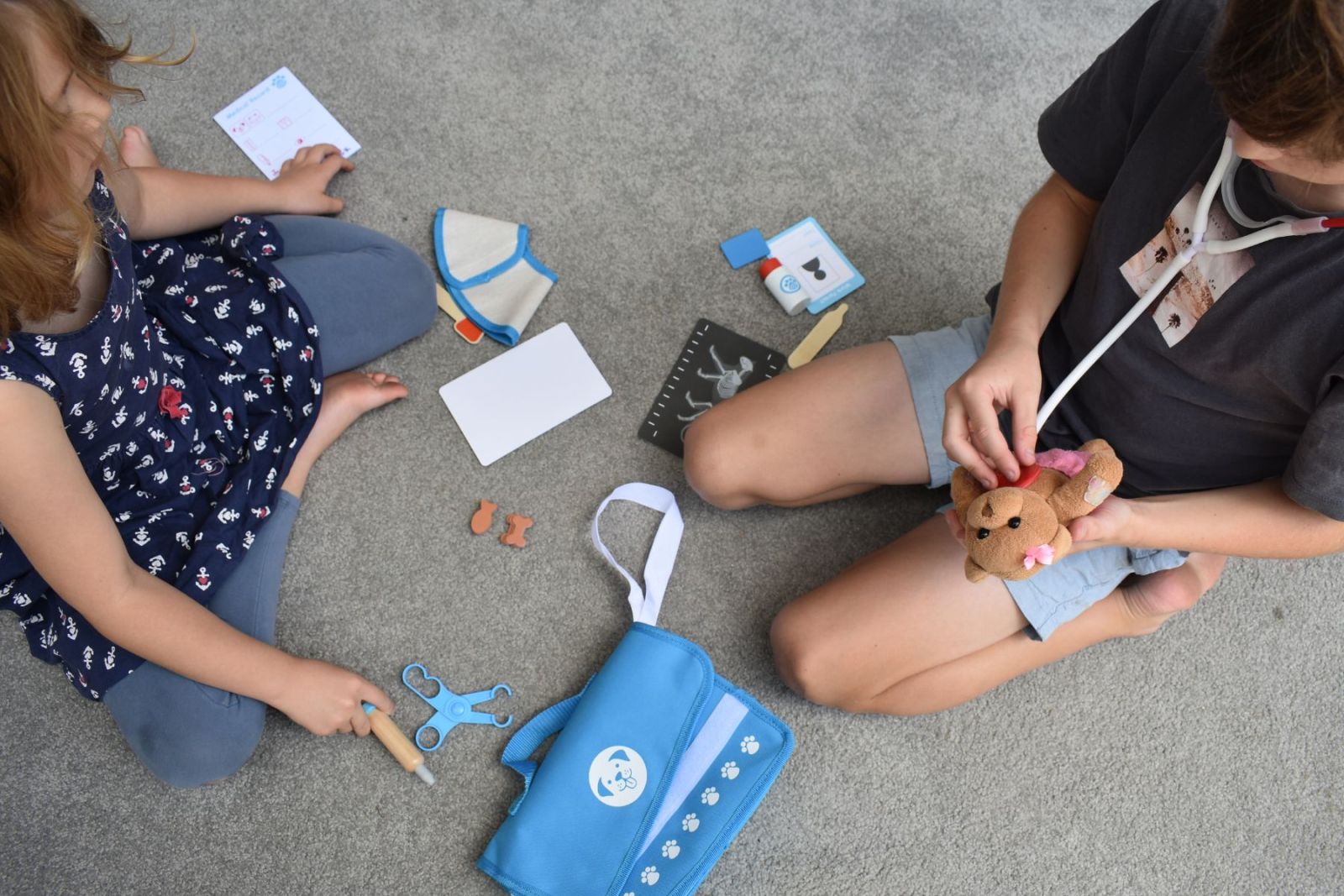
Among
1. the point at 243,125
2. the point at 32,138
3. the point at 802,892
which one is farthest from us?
the point at 243,125

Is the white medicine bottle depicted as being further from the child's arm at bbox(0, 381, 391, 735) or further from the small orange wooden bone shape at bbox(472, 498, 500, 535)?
the child's arm at bbox(0, 381, 391, 735)

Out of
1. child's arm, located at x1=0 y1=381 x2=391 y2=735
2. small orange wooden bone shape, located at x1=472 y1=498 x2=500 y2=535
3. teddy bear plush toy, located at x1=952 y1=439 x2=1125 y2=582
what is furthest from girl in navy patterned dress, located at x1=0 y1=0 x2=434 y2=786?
teddy bear plush toy, located at x1=952 y1=439 x2=1125 y2=582

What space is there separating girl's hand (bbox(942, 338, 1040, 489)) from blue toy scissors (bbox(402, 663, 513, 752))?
56cm

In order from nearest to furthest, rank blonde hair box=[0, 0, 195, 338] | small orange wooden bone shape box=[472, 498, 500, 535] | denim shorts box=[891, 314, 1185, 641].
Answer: blonde hair box=[0, 0, 195, 338]
denim shorts box=[891, 314, 1185, 641]
small orange wooden bone shape box=[472, 498, 500, 535]

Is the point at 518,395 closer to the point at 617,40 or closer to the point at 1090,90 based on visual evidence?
the point at 617,40

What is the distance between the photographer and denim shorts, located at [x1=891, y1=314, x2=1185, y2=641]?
0.90 metres

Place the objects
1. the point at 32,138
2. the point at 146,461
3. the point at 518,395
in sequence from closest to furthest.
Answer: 1. the point at 32,138
2. the point at 146,461
3. the point at 518,395

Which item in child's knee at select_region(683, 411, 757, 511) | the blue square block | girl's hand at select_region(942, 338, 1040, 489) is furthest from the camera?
the blue square block

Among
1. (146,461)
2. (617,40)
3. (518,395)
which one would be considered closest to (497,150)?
(617,40)

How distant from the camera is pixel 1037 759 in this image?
3.51ft

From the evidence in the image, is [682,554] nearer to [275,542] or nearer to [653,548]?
[653,548]

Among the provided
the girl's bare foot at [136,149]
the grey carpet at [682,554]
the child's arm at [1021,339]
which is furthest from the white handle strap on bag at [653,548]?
the girl's bare foot at [136,149]

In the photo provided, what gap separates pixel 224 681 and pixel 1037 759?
33.0 inches

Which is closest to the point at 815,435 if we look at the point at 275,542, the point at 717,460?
the point at 717,460
